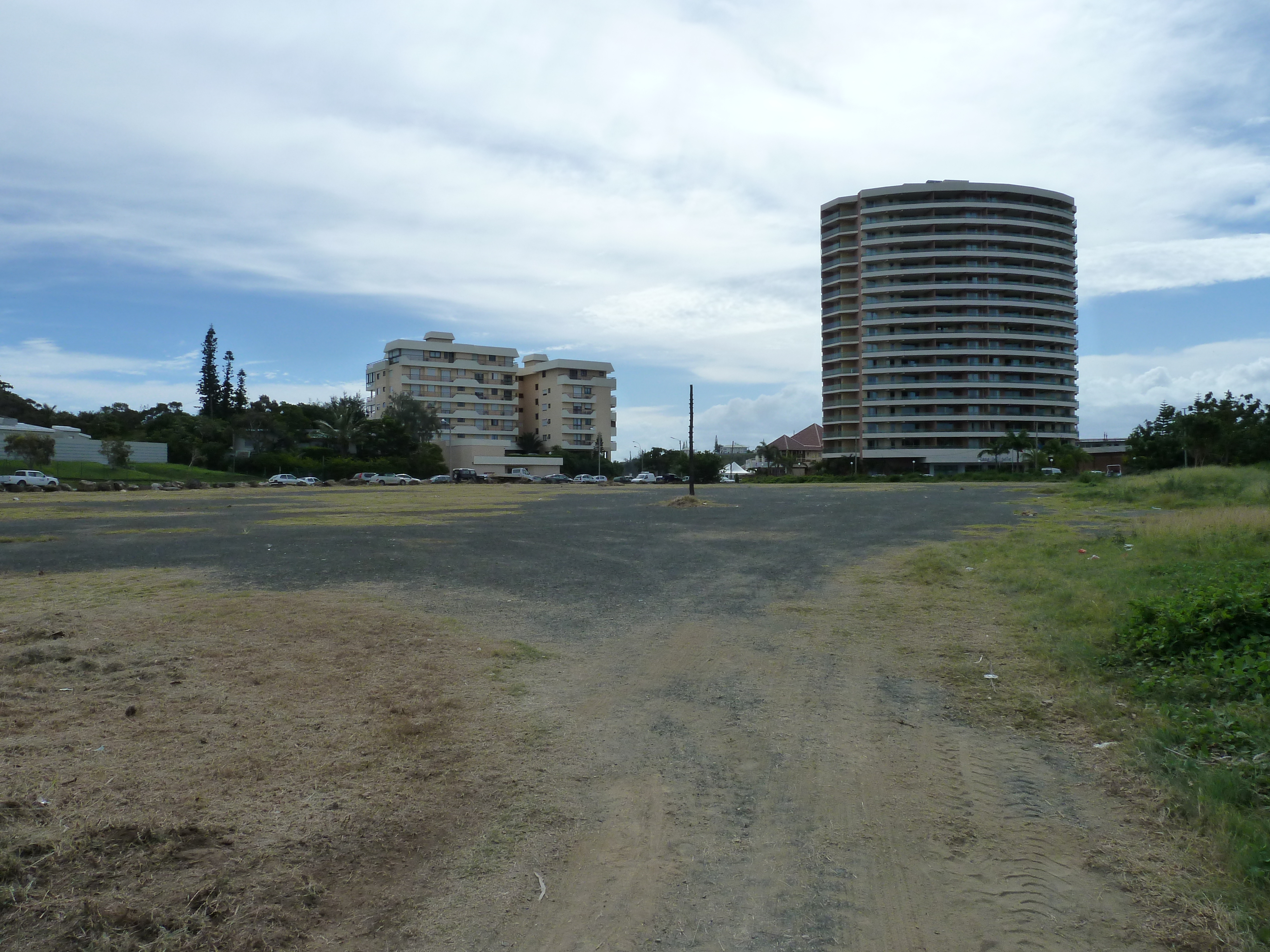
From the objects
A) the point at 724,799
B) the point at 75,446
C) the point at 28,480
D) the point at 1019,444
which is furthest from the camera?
the point at 1019,444

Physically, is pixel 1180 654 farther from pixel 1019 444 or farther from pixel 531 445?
pixel 531 445

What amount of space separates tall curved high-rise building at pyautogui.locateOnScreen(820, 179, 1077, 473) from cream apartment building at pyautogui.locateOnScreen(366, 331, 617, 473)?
3558cm

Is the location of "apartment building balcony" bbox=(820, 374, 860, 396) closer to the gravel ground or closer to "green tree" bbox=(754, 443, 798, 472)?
"green tree" bbox=(754, 443, 798, 472)

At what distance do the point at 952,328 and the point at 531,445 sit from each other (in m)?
61.5

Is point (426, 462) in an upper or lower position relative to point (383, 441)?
lower

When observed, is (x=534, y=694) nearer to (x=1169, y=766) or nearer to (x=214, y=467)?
(x=1169, y=766)

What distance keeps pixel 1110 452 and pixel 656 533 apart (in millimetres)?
120819

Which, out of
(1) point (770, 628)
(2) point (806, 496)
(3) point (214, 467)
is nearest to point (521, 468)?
(3) point (214, 467)

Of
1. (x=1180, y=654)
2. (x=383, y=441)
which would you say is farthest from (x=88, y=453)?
(x=1180, y=654)

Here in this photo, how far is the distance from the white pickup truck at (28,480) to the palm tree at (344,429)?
40.8 metres

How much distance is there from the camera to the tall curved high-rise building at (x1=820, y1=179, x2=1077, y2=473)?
11494 centimetres

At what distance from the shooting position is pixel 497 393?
416 feet

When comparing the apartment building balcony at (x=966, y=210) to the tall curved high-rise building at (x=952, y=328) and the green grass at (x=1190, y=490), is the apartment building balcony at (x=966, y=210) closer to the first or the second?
the tall curved high-rise building at (x=952, y=328)

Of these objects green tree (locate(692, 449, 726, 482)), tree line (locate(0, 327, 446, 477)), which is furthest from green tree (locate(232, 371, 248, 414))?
green tree (locate(692, 449, 726, 482))
